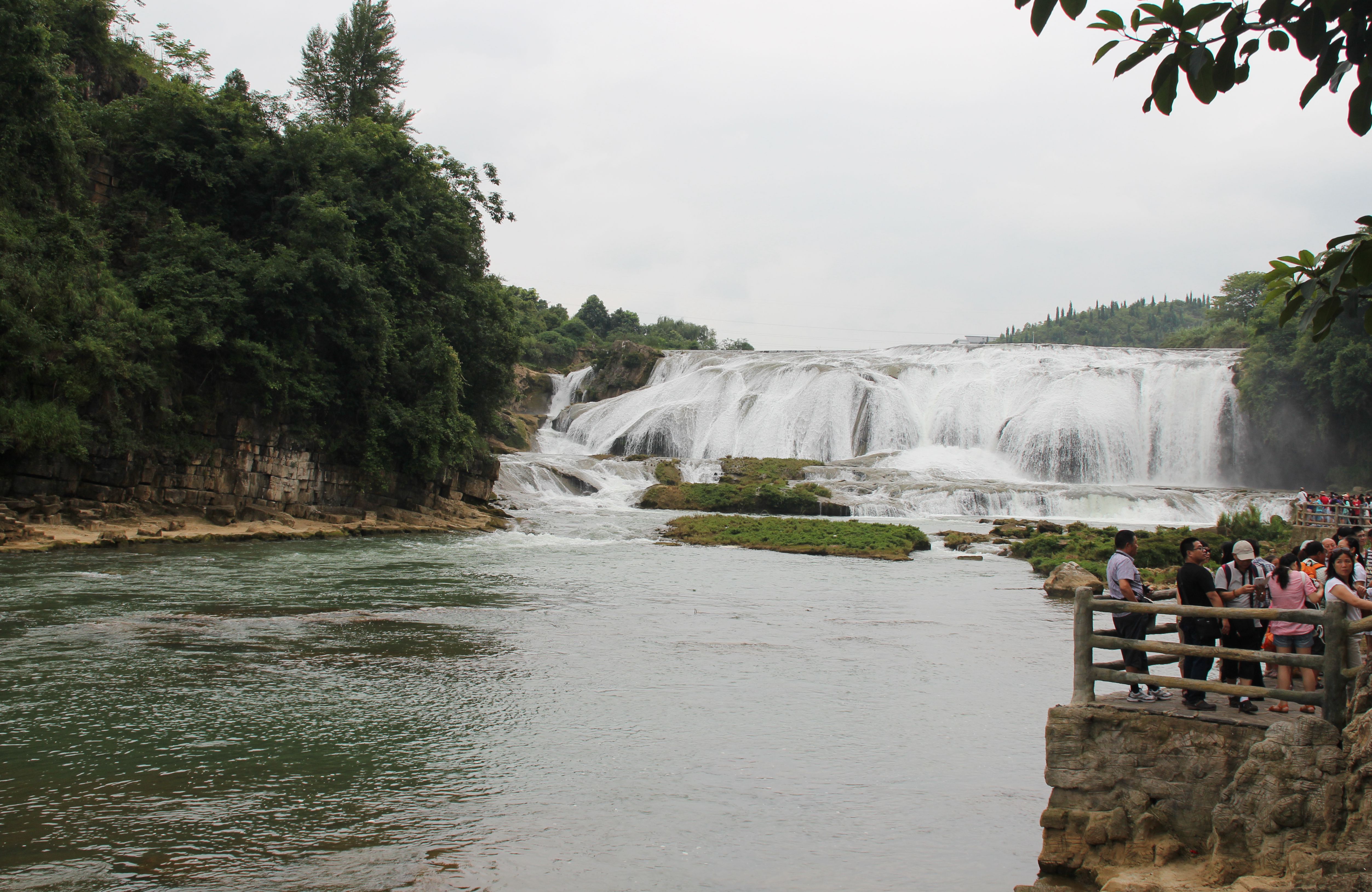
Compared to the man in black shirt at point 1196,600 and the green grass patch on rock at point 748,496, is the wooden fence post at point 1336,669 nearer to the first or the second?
the man in black shirt at point 1196,600

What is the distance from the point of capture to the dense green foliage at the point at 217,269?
63.1 ft

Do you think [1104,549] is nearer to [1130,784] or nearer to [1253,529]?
[1253,529]

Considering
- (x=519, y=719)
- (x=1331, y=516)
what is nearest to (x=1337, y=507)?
(x=1331, y=516)

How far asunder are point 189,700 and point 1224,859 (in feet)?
27.0

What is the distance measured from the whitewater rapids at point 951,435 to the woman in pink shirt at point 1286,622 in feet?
86.3

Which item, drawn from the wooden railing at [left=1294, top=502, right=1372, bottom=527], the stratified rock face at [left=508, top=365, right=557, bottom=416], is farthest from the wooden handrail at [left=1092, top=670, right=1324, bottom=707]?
the stratified rock face at [left=508, top=365, right=557, bottom=416]

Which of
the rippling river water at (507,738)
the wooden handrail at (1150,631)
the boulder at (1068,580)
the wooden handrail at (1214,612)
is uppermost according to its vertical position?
the wooden handrail at (1214,612)

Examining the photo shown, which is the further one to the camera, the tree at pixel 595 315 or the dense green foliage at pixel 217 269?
the tree at pixel 595 315

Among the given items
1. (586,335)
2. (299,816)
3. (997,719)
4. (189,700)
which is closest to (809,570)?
(997,719)

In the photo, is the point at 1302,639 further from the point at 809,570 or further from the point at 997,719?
the point at 809,570

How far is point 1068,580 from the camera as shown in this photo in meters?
17.3

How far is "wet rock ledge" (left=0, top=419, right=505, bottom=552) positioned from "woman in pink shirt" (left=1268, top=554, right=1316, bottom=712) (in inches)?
770

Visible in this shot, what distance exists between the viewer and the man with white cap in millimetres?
5621

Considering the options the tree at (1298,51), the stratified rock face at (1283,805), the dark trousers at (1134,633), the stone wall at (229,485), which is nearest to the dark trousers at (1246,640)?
the dark trousers at (1134,633)
